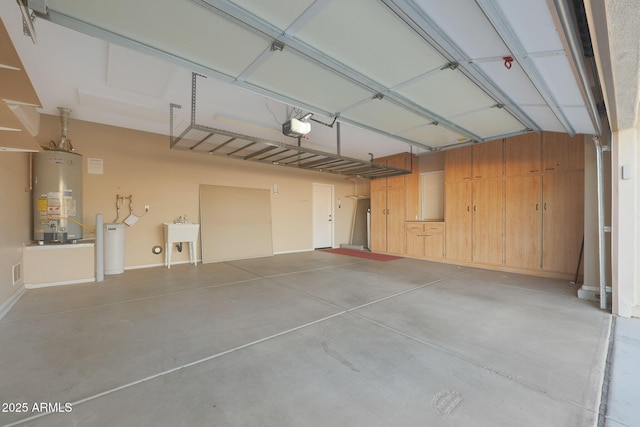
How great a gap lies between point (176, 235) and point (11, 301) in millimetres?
2332

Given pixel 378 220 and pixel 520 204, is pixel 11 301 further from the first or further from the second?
pixel 520 204

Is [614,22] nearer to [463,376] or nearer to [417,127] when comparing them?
[463,376]

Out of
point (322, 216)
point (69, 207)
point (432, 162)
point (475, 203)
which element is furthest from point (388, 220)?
point (69, 207)

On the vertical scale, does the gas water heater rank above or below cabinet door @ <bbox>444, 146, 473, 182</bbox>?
below

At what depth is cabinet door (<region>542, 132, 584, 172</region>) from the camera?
A: 427 centimetres

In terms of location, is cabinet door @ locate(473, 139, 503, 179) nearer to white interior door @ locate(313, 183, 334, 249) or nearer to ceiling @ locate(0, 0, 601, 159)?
ceiling @ locate(0, 0, 601, 159)

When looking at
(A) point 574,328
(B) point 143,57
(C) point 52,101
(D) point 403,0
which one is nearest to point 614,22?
(D) point 403,0

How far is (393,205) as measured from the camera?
7.28 meters

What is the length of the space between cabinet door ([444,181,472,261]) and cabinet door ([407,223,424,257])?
66 cm

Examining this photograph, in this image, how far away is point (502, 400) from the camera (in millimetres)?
1507

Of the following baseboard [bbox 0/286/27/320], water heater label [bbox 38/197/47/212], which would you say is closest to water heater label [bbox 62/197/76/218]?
water heater label [bbox 38/197/47/212]

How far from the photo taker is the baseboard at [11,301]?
8.85ft

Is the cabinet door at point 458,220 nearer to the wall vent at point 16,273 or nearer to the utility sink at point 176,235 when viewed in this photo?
the utility sink at point 176,235

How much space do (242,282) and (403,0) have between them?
393cm
